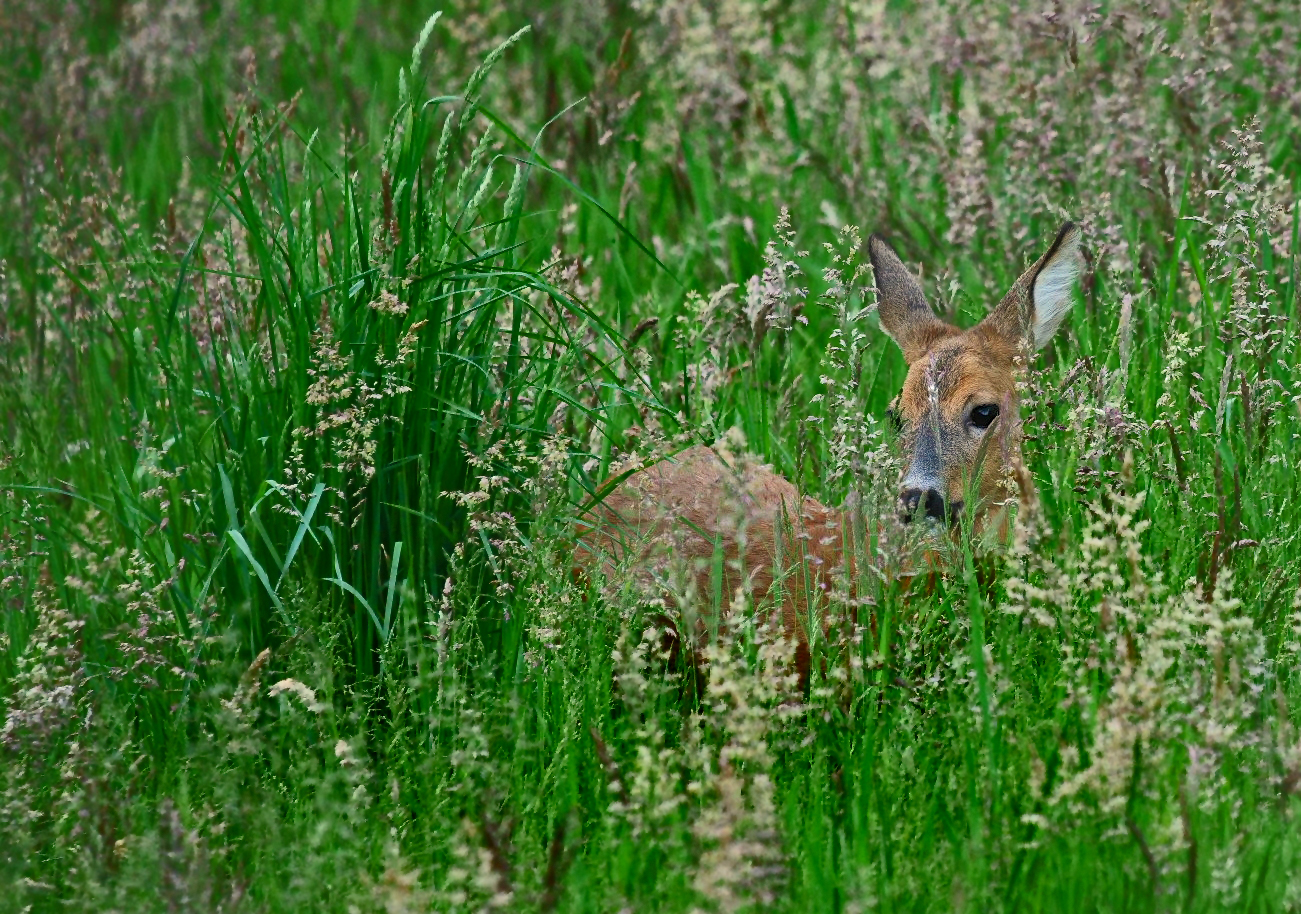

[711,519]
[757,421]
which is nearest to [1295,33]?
[757,421]

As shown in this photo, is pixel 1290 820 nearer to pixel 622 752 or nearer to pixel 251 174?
pixel 622 752

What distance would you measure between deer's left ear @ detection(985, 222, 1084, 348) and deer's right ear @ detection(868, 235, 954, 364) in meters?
0.22

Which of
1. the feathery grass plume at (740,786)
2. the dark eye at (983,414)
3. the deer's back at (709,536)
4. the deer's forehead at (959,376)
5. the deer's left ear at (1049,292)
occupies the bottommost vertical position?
the feathery grass plume at (740,786)

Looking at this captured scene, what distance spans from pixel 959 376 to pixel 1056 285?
448 millimetres

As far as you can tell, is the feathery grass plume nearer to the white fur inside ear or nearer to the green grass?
the green grass

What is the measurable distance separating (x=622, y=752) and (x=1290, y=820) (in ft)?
4.46

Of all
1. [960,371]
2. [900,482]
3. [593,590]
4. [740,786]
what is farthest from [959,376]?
[740,786]

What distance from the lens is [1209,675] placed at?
3.33m

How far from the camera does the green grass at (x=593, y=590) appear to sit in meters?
2.90

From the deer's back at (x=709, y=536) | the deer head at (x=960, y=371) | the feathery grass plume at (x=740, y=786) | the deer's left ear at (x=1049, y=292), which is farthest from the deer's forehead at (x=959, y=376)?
the feathery grass plume at (x=740, y=786)

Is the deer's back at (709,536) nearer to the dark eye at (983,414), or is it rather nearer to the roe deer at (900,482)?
the roe deer at (900,482)

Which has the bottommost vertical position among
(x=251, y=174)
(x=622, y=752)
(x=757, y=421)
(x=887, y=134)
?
(x=622, y=752)

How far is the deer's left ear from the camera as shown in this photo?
4.88 metres

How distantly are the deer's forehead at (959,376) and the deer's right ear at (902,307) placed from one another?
20 cm
